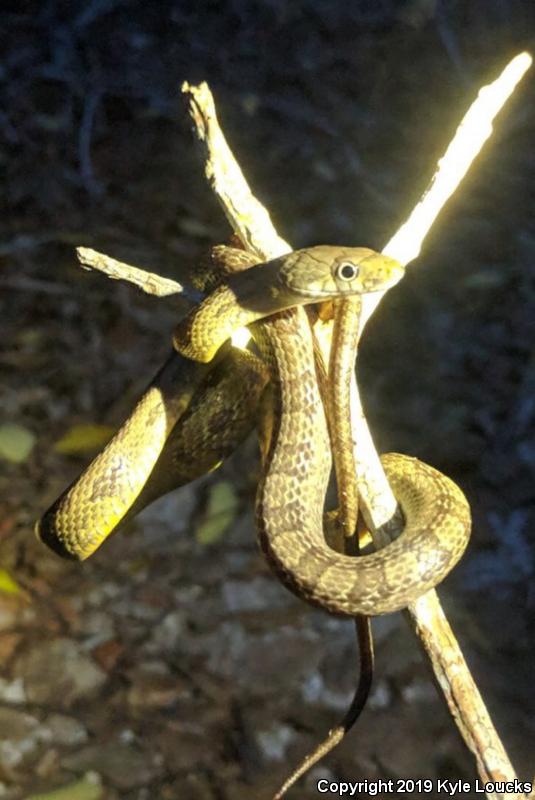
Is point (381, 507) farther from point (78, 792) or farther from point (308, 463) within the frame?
point (78, 792)

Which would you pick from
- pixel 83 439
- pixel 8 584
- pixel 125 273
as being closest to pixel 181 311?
pixel 125 273

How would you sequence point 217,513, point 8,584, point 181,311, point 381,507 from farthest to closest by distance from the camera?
point 217,513 → point 8,584 → point 181,311 → point 381,507

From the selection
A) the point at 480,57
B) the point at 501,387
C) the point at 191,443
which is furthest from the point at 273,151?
the point at 191,443

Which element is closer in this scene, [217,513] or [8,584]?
[8,584]

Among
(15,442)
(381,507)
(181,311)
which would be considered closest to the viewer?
(381,507)

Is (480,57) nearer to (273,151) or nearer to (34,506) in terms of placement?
(273,151)
